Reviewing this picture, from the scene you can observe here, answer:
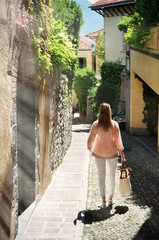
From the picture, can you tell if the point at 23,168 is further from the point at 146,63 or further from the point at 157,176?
the point at 146,63

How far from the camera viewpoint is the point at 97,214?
595cm

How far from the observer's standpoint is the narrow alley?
5215mm

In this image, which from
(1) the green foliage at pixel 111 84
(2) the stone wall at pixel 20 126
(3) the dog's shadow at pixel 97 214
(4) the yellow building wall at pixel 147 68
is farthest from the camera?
(1) the green foliage at pixel 111 84

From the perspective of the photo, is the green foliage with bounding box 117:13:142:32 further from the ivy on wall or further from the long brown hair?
the long brown hair

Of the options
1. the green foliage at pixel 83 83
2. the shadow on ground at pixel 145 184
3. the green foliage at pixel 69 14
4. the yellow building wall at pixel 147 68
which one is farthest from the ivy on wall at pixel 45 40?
the green foliage at pixel 83 83

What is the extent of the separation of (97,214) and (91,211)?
0.19 metres

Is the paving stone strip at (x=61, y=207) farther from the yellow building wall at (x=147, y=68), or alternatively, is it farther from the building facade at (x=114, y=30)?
the building facade at (x=114, y=30)

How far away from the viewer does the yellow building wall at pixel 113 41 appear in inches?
946

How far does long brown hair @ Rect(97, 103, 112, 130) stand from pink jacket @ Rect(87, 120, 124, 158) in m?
0.08

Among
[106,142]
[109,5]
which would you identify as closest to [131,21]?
[106,142]

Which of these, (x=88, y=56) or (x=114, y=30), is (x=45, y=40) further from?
(x=88, y=56)

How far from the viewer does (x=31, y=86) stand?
21.0 feet

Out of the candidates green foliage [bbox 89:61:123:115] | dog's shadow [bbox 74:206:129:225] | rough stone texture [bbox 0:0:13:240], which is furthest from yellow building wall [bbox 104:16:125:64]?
rough stone texture [bbox 0:0:13:240]

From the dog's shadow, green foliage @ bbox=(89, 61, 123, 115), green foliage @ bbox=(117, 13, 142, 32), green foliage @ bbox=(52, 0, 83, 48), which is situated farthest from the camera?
green foliage @ bbox=(89, 61, 123, 115)
